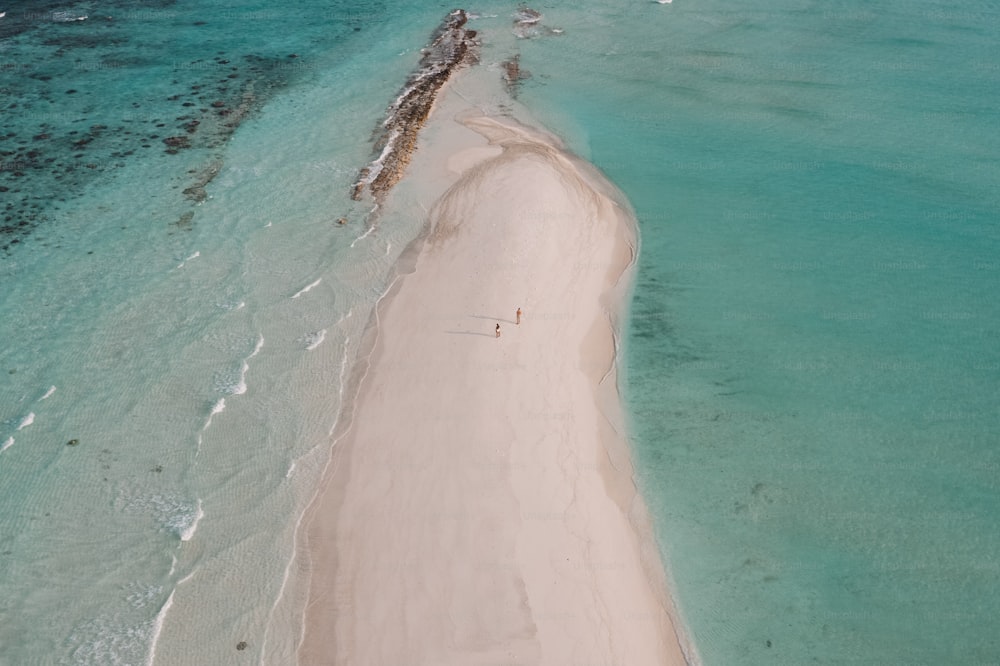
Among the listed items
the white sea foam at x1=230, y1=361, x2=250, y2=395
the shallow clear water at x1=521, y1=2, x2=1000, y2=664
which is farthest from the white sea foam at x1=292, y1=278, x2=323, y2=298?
the shallow clear water at x1=521, y1=2, x2=1000, y2=664

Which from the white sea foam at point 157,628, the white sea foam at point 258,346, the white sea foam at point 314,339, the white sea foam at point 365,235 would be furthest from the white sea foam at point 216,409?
the white sea foam at point 365,235

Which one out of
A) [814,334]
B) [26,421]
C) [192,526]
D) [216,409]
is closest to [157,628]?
[192,526]

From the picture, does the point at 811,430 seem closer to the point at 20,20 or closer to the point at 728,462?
the point at 728,462

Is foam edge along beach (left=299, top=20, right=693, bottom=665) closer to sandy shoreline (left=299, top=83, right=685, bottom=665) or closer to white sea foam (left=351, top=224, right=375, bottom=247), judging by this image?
sandy shoreline (left=299, top=83, right=685, bottom=665)

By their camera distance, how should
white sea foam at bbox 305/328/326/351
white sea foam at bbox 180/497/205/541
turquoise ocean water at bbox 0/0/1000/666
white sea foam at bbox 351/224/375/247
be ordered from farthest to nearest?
white sea foam at bbox 351/224/375/247 → white sea foam at bbox 305/328/326/351 → white sea foam at bbox 180/497/205/541 → turquoise ocean water at bbox 0/0/1000/666

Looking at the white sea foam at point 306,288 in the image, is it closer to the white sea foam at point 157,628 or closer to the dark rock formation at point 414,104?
the dark rock formation at point 414,104

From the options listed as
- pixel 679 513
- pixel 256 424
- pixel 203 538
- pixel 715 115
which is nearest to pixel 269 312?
pixel 256 424
